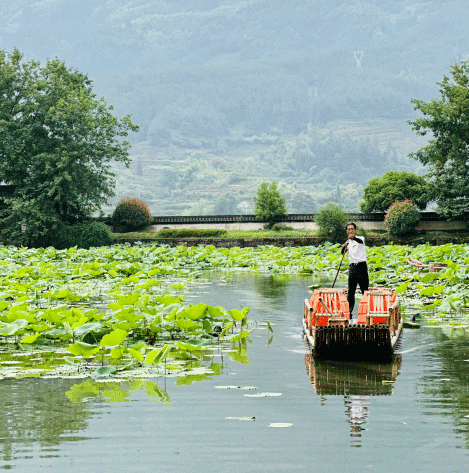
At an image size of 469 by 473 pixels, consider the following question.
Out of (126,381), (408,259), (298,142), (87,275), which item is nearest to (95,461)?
(126,381)

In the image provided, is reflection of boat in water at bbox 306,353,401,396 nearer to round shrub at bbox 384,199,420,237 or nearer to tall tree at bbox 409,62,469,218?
round shrub at bbox 384,199,420,237

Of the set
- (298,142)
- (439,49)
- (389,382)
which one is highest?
(439,49)

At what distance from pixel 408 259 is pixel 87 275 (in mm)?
9257

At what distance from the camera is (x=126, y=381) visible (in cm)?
682

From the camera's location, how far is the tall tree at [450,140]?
34.7 m

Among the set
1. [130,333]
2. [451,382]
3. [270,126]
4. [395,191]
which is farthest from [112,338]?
[270,126]

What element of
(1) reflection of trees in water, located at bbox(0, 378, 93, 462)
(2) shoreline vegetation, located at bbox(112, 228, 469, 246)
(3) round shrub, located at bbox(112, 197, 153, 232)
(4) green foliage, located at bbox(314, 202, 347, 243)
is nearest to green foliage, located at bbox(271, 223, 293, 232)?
(2) shoreline vegetation, located at bbox(112, 228, 469, 246)

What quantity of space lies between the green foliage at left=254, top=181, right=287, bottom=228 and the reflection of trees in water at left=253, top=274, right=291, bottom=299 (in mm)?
18855

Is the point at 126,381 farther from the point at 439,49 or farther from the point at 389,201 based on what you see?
the point at 439,49

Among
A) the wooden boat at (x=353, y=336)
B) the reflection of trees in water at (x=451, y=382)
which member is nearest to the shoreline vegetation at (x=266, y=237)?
the reflection of trees in water at (x=451, y=382)

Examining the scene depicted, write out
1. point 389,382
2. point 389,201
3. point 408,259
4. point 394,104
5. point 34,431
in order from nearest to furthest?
point 34,431 → point 389,382 → point 408,259 → point 389,201 → point 394,104

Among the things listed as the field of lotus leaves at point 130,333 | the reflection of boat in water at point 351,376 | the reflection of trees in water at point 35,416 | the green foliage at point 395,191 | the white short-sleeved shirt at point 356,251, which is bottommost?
the reflection of boat in water at point 351,376

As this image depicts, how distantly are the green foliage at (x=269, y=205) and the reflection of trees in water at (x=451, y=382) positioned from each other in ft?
97.6

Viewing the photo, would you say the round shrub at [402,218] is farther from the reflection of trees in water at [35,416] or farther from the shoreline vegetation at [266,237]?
the reflection of trees in water at [35,416]
